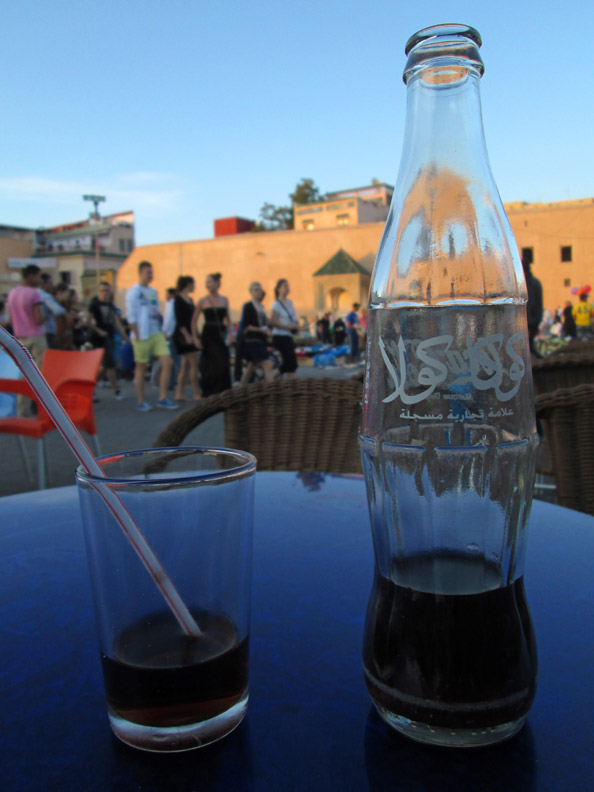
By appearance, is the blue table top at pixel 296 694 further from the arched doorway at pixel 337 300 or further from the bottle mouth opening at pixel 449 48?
the arched doorway at pixel 337 300

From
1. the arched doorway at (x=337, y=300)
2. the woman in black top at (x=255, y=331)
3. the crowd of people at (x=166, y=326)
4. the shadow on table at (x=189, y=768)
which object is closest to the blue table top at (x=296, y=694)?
the shadow on table at (x=189, y=768)

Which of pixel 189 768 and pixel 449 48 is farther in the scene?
pixel 449 48

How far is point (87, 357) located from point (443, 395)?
10.2 feet

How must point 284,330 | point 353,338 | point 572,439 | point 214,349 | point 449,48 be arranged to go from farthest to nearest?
point 353,338, point 284,330, point 214,349, point 572,439, point 449,48

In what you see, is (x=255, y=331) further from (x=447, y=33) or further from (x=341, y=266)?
(x=341, y=266)

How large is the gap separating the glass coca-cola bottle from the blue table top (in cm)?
4

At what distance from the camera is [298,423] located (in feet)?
4.95

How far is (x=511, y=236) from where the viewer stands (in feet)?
1.63

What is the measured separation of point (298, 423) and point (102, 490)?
1146 mm

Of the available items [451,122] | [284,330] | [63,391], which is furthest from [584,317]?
[451,122]

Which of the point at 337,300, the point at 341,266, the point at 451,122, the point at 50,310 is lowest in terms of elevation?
the point at 451,122

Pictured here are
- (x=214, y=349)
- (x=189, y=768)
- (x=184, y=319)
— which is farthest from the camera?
(x=184, y=319)

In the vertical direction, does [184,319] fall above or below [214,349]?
above

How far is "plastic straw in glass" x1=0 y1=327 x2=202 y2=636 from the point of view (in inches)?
14.8
